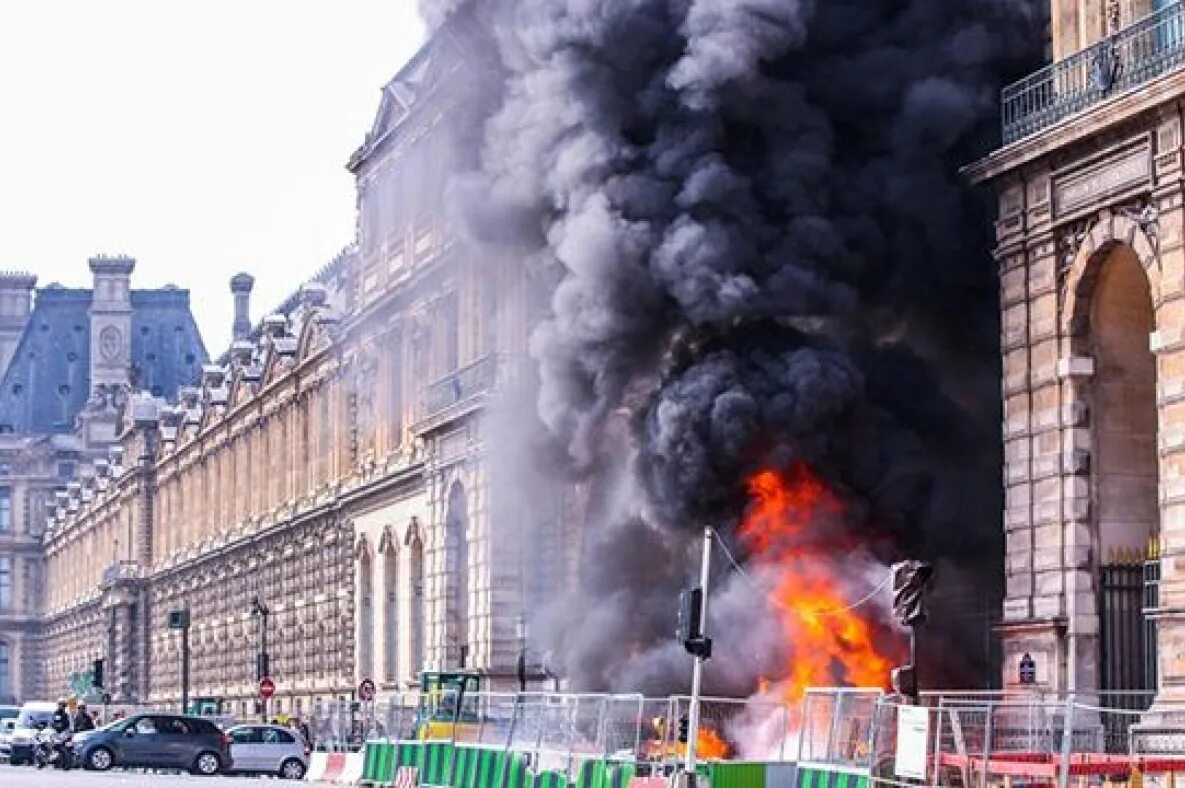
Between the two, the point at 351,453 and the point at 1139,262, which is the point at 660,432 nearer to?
the point at 1139,262

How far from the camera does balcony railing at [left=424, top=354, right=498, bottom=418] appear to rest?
168ft

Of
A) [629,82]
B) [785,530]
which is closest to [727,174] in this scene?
[629,82]

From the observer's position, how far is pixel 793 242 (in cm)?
3628

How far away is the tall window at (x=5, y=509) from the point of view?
502ft

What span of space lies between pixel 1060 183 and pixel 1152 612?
544 centimetres

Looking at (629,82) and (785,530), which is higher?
(629,82)

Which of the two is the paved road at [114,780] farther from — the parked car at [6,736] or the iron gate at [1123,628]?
Answer: the iron gate at [1123,628]

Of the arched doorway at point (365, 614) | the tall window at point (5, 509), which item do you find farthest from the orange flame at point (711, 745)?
the tall window at point (5, 509)

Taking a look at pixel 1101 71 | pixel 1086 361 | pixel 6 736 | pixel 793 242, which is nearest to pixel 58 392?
pixel 6 736

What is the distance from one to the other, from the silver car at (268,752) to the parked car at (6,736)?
1150 cm

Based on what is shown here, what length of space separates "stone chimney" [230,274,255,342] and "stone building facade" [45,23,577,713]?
23576 mm

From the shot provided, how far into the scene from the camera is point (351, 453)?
229 ft

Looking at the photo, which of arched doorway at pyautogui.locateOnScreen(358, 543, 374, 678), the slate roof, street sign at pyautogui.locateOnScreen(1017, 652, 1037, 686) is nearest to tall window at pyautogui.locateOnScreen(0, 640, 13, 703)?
the slate roof

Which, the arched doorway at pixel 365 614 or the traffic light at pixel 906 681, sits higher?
the arched doorway at pixel 365 614
